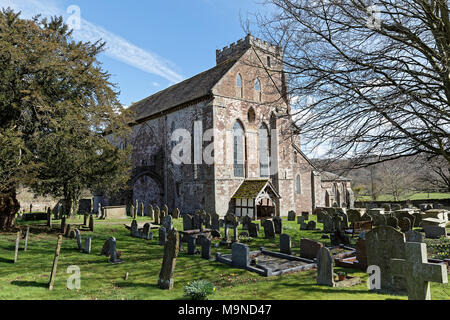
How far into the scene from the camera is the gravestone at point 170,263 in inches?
281

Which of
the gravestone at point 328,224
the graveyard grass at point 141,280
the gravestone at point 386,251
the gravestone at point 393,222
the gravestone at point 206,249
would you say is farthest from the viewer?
the gravestone at point 328,224

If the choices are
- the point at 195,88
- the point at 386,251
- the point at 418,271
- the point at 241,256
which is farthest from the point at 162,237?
the point at 195,88

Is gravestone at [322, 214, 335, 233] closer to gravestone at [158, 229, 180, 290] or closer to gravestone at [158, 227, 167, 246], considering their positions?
gravestone at [158, 227, 167, 246]

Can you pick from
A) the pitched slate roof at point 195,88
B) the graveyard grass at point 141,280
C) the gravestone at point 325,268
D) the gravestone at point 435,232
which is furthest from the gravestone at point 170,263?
the pitched slate roof at point 195,88

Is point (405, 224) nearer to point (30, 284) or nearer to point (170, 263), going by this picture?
point (170, 263)

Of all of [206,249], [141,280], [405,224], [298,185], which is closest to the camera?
[141,280]

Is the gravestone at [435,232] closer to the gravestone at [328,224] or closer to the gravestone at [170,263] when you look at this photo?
the gravestone at [328,224]

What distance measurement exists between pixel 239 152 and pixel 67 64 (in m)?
13.6

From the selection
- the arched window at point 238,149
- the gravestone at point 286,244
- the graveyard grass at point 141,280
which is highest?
the arched window at point 238,149

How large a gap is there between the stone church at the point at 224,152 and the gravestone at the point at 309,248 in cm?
1111

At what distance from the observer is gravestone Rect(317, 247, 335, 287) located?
7.09 metres

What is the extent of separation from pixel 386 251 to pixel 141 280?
610cm

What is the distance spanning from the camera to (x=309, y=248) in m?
10.3

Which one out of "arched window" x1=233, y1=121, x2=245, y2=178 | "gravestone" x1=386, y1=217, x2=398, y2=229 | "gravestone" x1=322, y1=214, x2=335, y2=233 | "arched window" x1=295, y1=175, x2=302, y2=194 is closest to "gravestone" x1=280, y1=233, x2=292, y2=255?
"gravestone" x1=322, y1=214, x2=335, y2=233
